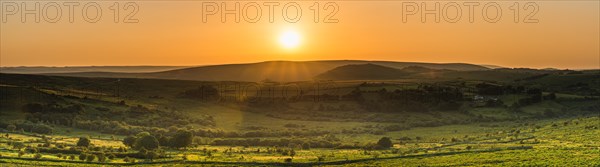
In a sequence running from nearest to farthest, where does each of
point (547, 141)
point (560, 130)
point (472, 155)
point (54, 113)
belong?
point (472, 155), point (547, 141), point (560, 130), point (54, 113)

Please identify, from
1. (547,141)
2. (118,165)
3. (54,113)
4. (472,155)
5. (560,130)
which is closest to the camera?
(118,165)

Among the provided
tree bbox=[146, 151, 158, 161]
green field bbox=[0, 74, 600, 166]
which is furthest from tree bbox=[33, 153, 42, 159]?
tree bbox=[146, 151, 158, 161]

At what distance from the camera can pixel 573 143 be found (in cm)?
11519

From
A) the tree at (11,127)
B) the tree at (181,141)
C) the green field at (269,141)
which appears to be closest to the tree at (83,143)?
the green field at (269,141)

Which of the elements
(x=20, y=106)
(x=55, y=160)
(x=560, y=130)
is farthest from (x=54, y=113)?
(x=560, y=130)

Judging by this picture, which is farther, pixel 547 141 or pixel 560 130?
pixel 560 130

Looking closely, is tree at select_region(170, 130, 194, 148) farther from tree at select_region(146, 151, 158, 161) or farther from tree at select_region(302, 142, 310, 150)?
tree at select_region(302, 142, 310, 150)

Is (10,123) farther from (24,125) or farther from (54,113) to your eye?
(54,113)

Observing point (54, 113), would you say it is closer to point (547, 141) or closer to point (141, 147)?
point (141, 147)

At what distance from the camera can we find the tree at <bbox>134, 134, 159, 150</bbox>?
119m

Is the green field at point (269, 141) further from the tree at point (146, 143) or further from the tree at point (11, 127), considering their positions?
the tree at point (146, 143)

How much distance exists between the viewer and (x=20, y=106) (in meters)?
184

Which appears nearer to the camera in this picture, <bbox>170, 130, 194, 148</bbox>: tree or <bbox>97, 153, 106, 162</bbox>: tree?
<bbox>97, 153, 106, 162</bbox>: tree

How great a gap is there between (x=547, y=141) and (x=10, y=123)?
122 metres
